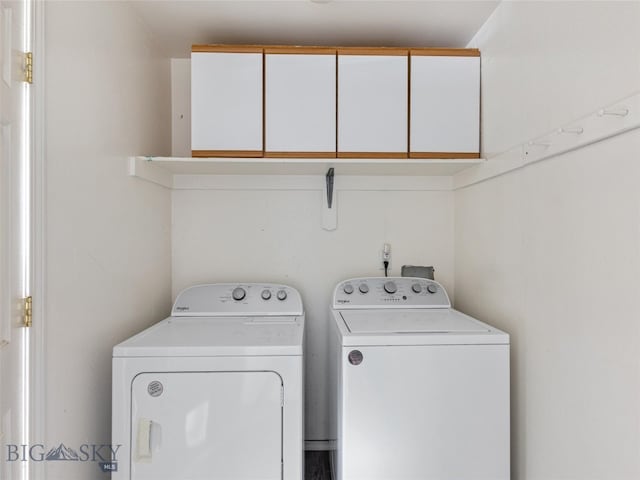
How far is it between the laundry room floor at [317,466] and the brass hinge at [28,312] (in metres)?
1.42

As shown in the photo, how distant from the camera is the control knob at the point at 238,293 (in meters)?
1.97

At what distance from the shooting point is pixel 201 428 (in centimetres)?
131

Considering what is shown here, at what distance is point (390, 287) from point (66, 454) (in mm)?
1478

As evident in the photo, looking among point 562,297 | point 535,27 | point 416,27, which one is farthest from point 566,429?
point 416,27

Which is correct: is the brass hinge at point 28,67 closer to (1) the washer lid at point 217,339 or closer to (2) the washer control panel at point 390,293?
(1) the washer lid at point 217,339

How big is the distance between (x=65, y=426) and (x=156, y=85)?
1.57 metres

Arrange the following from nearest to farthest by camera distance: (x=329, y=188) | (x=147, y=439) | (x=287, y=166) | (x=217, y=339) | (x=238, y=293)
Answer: (x=147, y=439), (x=217, y=339), (x=287, y=166), (x=238, y=293), (x=329, y=188)

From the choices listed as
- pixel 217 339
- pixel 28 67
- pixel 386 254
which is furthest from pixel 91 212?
pixel 386 254

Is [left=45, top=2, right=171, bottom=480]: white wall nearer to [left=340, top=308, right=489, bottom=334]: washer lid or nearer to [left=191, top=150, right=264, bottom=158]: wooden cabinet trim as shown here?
[left=191, top=150, right=264, bottom=158]: wooden cabinet trim

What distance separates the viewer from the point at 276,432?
1.33m

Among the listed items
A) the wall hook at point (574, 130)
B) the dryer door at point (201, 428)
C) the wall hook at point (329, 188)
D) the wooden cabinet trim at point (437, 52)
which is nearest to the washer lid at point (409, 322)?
the dryer door at point (201, 428)

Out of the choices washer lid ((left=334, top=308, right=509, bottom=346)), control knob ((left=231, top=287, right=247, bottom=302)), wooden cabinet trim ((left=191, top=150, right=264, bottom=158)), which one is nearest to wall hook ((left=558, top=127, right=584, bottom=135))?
washer lid ((left=334, top=308, right=509, bottom=346))

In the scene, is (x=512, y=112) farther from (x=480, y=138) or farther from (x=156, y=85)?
(x=156, y=85)

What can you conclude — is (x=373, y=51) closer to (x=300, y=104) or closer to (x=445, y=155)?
(x=300, y=104)
